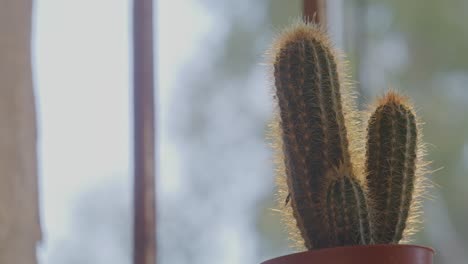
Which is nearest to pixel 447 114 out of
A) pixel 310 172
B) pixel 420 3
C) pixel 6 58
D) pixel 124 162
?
pixel 420 3

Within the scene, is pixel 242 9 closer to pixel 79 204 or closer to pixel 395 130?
pixel 79 204

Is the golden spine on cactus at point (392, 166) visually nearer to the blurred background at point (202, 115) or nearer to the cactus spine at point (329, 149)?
the cactus spine at point (329, 149)

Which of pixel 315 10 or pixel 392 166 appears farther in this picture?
pixel 315 10

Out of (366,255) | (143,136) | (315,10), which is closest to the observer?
(366,255)

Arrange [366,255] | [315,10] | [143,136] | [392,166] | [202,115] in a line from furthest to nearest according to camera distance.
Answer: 1. [315,10]
2. [202,115]
3. [143,136]
4. [392,166]
5. [366,255]

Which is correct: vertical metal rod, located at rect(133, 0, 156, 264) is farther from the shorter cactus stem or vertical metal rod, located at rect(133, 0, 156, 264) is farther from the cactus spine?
the shorter cactus stem

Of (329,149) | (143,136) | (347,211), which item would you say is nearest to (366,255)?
(347,211)

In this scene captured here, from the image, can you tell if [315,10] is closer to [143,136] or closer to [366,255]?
[143,136]

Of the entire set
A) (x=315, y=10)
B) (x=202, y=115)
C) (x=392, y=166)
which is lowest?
(x=392, y=166)

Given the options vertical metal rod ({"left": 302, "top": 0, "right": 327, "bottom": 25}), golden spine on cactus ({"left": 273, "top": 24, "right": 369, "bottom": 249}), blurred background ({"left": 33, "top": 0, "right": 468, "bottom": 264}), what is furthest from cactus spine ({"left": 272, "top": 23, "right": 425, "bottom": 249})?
vertical metal rod ({"left": 302, "top": 0, "right": 327, "bottom": 25})
